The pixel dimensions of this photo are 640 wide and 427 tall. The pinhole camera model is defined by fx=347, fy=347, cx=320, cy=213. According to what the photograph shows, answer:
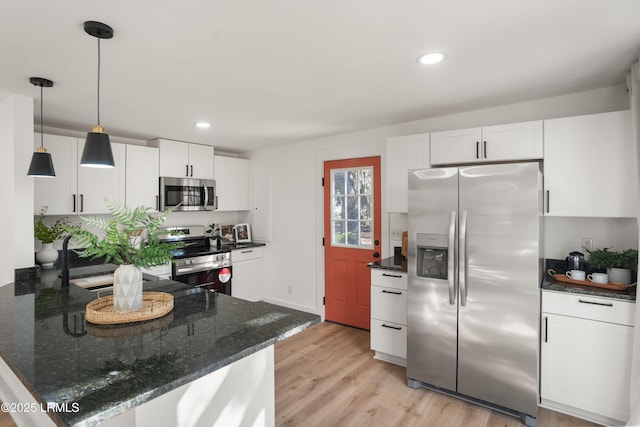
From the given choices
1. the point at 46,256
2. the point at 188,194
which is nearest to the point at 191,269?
the point at 188,194

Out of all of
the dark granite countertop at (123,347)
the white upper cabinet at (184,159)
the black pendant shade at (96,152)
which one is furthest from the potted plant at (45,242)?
the black pendant shade at (96,152)

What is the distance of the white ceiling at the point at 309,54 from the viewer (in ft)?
5.05

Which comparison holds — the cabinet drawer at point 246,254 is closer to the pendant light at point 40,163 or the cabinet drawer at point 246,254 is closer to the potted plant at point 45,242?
the potted plant at point 45,242

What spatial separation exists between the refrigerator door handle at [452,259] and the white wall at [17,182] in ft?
10.4

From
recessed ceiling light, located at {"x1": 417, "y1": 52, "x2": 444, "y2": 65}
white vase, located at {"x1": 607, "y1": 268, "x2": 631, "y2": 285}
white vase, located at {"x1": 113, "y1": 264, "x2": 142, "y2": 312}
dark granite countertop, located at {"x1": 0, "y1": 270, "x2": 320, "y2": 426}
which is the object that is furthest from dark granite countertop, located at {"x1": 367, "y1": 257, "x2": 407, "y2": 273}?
white vase, located at {"x1": 113, "y1": 264, "x2": 142, "y2": 312}

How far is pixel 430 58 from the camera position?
2.03 m

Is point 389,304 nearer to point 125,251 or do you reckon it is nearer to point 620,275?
point 620,275

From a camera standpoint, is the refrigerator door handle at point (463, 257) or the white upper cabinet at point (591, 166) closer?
the white upper cabinet at point (591, 166)

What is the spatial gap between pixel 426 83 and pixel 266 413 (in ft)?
7.42

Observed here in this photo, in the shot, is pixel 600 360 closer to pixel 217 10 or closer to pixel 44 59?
pixel 217 10

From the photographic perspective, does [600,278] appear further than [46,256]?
No

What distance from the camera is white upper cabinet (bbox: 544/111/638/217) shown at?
235 cm

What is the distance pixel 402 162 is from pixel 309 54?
1.62 metres

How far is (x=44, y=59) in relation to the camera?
201cm
